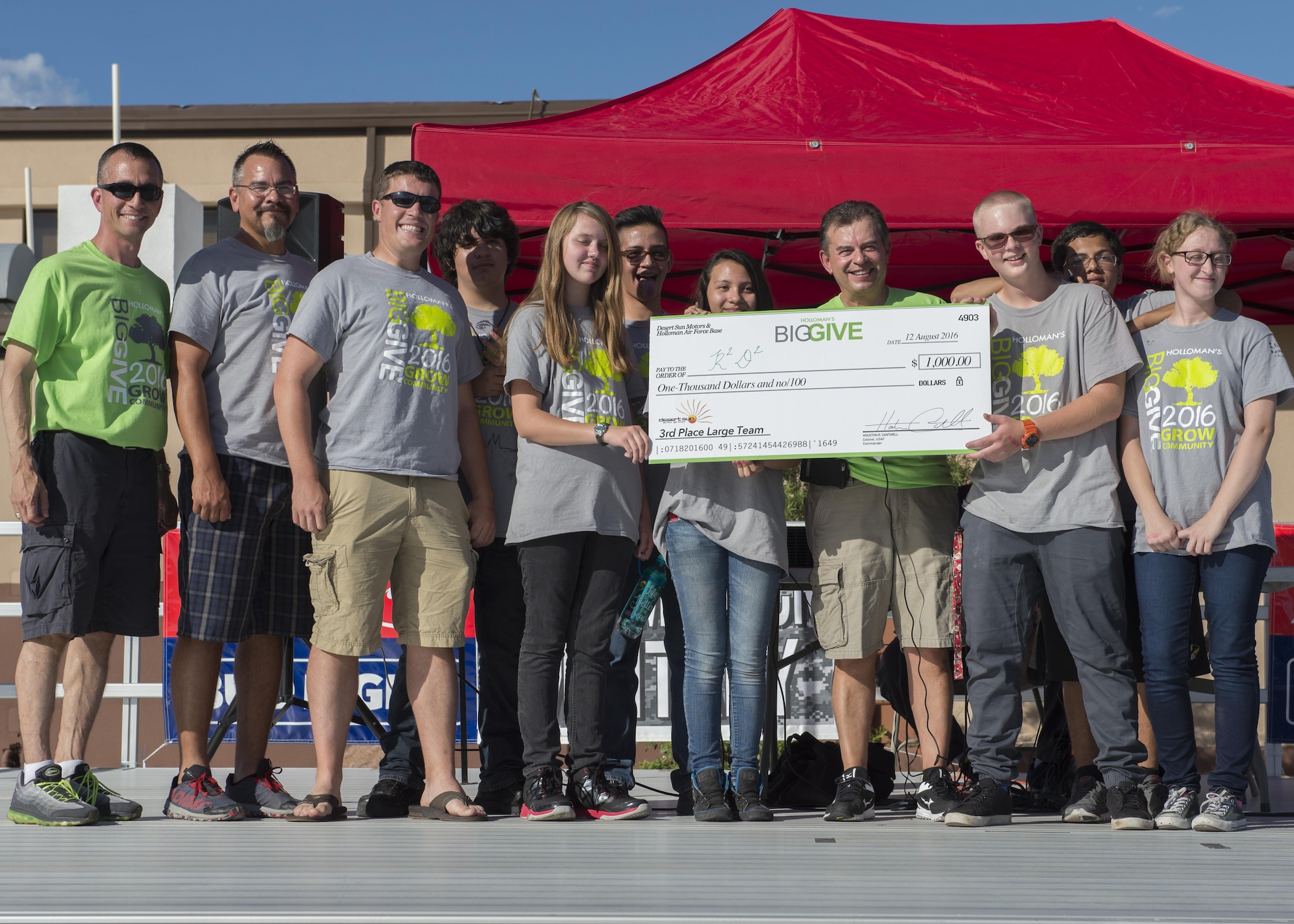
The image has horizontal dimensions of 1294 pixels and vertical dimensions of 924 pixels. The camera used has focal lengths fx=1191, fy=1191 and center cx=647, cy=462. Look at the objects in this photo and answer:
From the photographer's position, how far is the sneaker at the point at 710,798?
366 centimetres

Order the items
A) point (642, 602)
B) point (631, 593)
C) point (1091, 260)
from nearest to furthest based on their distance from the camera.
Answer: point (642, 602), point (631, 593), point (1091, 260)

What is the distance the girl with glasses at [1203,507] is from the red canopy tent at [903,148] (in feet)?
2.98

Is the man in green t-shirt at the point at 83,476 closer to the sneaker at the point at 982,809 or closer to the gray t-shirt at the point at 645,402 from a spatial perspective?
the gray t-shirt at the point at 645,402

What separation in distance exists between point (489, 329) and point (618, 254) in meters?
0.56

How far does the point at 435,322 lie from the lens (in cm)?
374

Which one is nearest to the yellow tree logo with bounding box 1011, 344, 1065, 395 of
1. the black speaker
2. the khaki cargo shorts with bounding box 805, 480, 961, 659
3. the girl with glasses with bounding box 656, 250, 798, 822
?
the khaki cargo shorts with bounding box 805, 480, 961, 659

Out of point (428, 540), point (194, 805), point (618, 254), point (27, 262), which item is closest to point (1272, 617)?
point (618, 254)

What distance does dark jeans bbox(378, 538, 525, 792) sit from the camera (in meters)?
4.03

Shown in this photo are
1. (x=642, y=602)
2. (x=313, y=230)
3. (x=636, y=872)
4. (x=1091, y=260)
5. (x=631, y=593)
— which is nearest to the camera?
(x=636, y=872)

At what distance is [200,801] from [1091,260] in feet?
11.4

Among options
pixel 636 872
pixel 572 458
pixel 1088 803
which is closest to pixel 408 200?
pixel 572 458

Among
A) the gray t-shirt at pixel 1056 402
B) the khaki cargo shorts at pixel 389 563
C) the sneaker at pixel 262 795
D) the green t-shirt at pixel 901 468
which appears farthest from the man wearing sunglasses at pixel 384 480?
the gray t-shirt at pixel 1056 402

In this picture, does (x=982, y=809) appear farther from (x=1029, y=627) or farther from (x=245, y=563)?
(x=245, y=563)

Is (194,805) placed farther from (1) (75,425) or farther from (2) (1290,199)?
(2) (1290,199)
